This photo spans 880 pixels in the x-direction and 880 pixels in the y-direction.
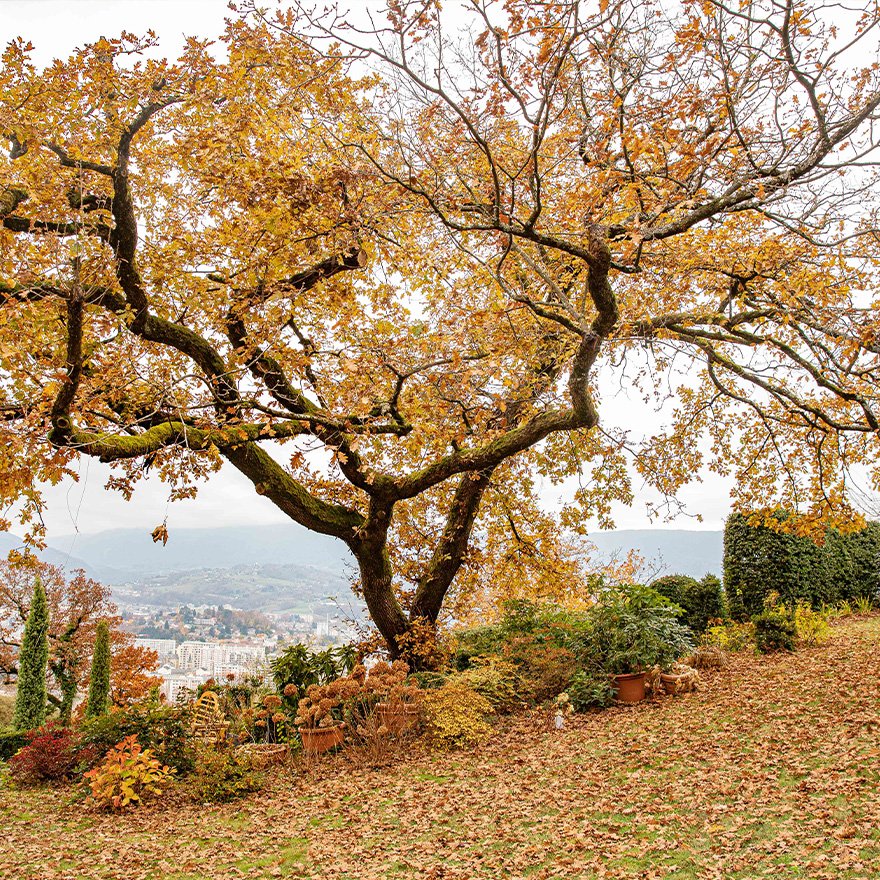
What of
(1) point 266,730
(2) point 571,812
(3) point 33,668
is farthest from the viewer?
(3) point 33,668

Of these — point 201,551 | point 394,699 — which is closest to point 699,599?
point 394,699

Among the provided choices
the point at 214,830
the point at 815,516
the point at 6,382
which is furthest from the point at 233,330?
the point at 815,516

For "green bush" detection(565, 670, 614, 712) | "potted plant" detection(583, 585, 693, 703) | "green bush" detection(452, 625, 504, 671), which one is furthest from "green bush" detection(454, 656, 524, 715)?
"potted plant" detection(583, 585, 693, 703)

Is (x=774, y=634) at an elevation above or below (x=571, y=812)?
above

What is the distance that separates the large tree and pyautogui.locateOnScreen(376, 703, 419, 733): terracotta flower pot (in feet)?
6.39

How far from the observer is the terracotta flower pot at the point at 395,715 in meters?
6.86

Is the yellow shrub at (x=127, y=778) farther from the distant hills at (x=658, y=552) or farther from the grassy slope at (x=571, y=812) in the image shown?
the distant hills at (x=658, y=552)

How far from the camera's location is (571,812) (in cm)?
448

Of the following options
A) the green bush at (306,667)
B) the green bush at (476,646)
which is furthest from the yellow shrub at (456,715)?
the green bush at (306,667)

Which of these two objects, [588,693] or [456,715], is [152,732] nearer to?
[456,715]

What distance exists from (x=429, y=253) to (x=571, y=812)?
588 cm

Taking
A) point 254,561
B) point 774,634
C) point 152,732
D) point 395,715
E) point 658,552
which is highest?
point 658,552

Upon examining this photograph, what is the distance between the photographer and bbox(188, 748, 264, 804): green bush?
6090 mm

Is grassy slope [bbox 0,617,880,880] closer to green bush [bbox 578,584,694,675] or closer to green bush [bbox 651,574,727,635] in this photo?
green bush [bbox 578,584,694,675]
